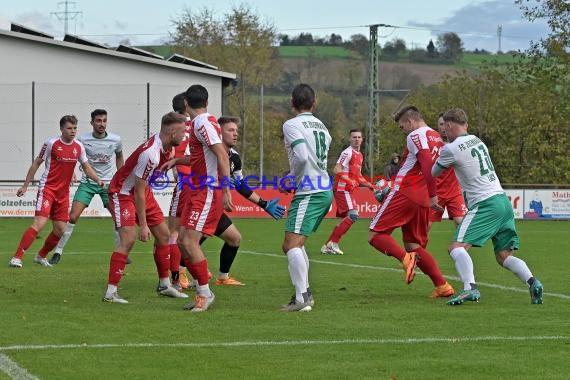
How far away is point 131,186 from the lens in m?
11.6

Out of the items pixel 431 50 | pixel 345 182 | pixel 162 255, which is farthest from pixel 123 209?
pixel 431 50

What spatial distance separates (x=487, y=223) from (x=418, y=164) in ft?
4.48

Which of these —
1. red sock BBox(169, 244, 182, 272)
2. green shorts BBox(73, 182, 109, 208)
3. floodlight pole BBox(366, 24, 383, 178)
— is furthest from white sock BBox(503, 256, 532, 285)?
floodlight pole BBox(366, 24, 383, 178)

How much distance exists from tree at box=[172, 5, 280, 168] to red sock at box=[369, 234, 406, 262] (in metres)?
48.4

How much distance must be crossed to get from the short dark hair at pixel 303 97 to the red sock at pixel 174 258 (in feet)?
8.70

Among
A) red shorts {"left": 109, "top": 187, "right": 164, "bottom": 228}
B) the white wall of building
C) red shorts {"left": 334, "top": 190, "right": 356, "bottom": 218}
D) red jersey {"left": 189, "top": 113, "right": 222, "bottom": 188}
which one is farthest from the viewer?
the white wall of building

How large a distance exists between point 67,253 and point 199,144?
8456 mm

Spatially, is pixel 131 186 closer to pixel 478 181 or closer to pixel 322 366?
pixel 478 181

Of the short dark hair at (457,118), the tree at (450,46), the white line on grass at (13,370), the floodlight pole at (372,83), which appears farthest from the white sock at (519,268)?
the tree at (450,46)

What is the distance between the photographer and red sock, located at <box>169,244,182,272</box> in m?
12.5

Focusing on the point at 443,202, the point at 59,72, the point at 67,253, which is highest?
the point at 59,72

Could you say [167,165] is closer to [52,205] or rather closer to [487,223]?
[487,223]

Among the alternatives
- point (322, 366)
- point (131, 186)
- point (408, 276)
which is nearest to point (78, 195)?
point (131, 186)

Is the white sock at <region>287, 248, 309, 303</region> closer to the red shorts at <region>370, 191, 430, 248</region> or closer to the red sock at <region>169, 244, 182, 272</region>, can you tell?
the red shorts at <region>370, 191, 430, 248</region>
